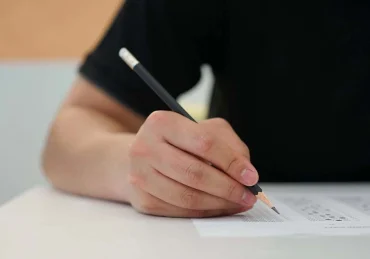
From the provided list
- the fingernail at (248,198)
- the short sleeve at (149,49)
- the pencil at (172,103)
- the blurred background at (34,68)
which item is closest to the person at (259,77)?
the short sleeve at (149,49)

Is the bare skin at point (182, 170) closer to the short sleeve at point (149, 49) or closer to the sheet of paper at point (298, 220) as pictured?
the sheet of paper at point (298, 220)

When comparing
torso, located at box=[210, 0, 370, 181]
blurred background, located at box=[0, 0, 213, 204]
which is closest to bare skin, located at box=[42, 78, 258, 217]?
torso, located at box=[210, 0, 370, 181]

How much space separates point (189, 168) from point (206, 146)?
0.03m

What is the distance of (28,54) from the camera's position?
1.50 m

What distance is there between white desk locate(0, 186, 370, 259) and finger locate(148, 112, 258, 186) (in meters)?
0.06

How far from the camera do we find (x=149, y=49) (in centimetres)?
77

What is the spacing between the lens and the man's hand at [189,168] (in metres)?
0.49

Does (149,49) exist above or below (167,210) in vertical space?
above

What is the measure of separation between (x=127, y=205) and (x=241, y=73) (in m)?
0.33

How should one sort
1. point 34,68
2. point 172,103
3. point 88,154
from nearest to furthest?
point 172,103 < point 88,154 < point 34,68

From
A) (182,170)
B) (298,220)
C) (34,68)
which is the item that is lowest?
(298,220)

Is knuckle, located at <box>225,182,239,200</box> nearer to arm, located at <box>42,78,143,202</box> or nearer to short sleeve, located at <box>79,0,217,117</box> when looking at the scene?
arm, located at <box>42,78,143,202</box>

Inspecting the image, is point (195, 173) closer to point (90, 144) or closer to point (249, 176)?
point (249, 176)

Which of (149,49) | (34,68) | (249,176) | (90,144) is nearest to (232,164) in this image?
(249,176)
